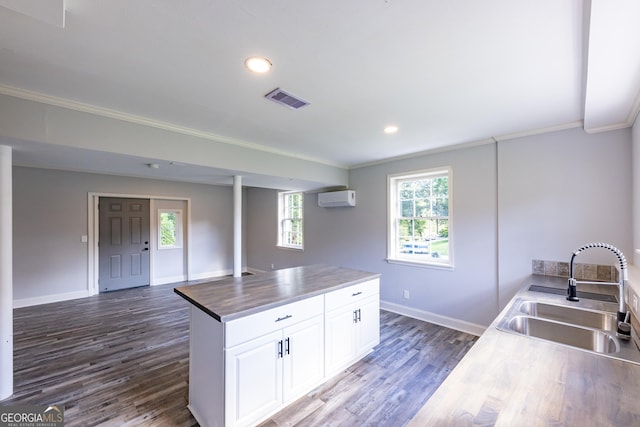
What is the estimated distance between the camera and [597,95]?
2020 mm

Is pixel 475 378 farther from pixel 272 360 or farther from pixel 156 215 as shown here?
pixel 156 215

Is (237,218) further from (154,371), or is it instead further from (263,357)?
(263,357)

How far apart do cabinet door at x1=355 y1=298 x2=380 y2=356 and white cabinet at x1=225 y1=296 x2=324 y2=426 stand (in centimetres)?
57

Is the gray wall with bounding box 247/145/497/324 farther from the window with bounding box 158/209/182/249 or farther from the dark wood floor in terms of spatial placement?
the window with bounding box 158/209/182/249

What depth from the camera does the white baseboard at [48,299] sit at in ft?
14.7

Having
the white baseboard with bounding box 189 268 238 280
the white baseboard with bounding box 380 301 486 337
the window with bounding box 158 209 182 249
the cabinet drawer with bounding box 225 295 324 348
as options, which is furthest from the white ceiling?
the white baseboard with bounding box 189 268 238 280

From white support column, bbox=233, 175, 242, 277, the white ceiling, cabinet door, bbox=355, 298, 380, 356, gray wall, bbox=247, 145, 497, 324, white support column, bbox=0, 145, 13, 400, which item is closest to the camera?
the white ceiling

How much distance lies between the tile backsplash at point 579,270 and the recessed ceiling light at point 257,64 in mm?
A: 3354

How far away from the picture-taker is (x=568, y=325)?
168cm

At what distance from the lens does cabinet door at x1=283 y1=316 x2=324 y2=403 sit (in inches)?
83.7

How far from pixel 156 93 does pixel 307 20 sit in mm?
1469

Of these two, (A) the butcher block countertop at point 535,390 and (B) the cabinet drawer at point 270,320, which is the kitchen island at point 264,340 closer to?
(B) the cabinet drawer at point 270,320

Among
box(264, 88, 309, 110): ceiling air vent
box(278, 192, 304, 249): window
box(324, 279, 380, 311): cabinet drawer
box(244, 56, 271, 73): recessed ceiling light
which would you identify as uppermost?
box(244, 56, 271, 73): recessed ceiling light

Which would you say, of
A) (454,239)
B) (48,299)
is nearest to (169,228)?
(48,299)
